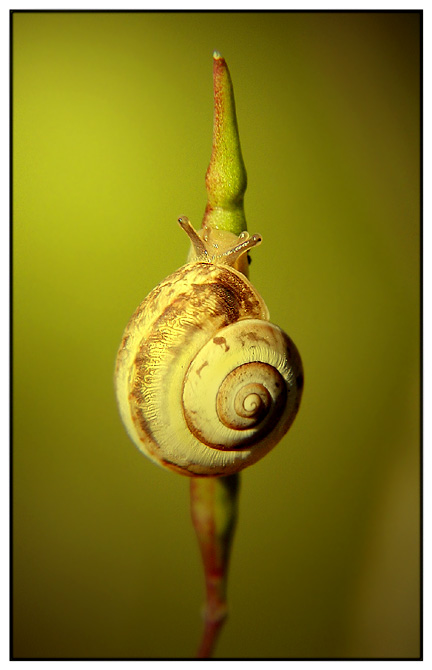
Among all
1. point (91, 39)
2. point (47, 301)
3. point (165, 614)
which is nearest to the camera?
point (91, 39)

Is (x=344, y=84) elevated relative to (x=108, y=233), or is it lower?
elevated

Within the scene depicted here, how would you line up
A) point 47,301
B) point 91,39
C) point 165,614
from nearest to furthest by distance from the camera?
point 91,39 < point 47,301 < point 165,614

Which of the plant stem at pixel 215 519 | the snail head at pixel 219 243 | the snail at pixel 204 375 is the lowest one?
the plant stem at pixel 215 519

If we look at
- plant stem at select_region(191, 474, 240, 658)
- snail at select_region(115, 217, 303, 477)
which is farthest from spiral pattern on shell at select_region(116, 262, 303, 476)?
plant stem at select_region(191, 474, 240, 658)

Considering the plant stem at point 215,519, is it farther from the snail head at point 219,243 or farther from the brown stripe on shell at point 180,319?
the snail head at point 219,243

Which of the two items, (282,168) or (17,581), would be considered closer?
(282,168)

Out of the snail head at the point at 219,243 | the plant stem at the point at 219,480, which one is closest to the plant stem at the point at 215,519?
the plant stem at the point at 219,480

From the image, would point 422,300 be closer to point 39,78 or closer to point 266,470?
point 266,470

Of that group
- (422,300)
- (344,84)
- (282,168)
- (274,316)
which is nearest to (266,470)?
(274,316)
